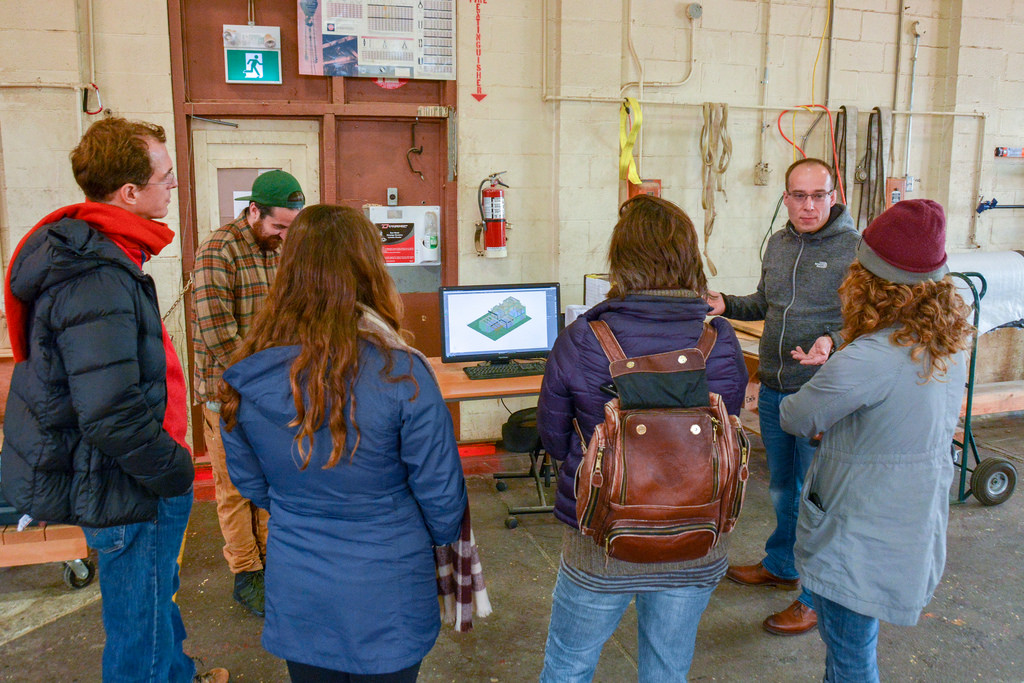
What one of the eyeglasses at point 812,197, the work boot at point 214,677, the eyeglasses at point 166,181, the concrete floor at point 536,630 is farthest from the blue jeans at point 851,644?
the eyeglasses at point 166,181

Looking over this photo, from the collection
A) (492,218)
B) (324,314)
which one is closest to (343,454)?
(324,314)

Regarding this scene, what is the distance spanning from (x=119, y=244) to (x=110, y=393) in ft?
1.25

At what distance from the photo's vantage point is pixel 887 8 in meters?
4.98

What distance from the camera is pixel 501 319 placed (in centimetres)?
365

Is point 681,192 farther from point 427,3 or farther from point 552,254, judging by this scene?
point 427,3

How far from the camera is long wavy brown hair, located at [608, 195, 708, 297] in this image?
1.62m

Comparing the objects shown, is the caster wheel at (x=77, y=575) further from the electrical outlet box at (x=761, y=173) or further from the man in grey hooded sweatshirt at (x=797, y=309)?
the electrical outlet box at (x=761, y=173)

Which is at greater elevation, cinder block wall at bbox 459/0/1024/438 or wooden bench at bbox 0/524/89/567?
cinder block wall at bbox 459/0/1024/438

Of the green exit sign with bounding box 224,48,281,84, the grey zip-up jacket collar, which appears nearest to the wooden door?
the green exit sign with bounding box 224,48,281,84

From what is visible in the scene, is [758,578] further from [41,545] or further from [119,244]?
[41,545]

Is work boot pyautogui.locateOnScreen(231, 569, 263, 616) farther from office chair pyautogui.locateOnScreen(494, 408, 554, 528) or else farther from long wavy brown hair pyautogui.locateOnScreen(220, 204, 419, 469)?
long wavy brown hair pyautogui.locateOnScreen(220, 204, 419, 469)

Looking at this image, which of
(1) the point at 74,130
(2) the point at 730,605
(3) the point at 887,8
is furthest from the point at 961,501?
(1) the point at 74,130

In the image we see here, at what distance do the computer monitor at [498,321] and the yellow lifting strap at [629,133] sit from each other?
1.05 meters

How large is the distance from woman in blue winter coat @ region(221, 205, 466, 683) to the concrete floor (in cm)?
113
